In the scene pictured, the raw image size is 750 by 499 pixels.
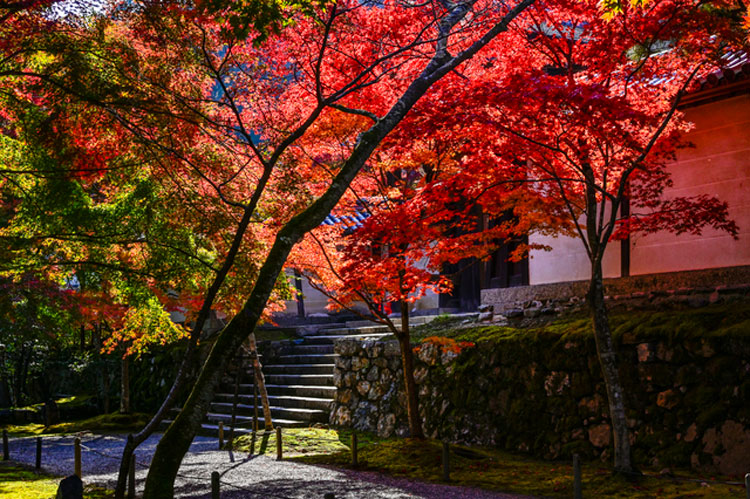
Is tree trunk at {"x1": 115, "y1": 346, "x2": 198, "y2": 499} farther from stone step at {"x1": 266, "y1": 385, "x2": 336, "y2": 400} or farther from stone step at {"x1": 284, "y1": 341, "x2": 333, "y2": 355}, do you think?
stone step at {"x1": 284, "y1": 341, "x2": 333, "y2": 355}

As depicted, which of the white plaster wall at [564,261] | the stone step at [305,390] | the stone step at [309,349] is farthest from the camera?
the stone step at [309,349]

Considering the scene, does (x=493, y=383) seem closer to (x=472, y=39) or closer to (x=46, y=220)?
(x=472, y=39)

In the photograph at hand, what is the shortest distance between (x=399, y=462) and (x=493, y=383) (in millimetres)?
2679

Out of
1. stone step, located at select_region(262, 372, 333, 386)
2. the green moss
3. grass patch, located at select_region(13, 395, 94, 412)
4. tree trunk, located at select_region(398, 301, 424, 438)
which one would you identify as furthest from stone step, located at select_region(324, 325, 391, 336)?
grass patch, located at select_region(13, 395, 94, 412)

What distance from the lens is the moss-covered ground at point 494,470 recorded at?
28.8ft

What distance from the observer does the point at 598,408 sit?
11.4m

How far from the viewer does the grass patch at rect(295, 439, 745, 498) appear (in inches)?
345

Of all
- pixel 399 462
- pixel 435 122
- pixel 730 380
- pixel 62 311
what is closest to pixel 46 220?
pixel 62 311

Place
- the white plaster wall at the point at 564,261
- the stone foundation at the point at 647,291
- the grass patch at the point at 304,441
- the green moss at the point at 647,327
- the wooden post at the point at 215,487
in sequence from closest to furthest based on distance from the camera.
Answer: the wooden post at the point at 215,487, the green moss at the point at 647,327, the stone foundation at the point at 647,291, the white plaster wall at the point at 564,261, the grass patch at the point at 304,441

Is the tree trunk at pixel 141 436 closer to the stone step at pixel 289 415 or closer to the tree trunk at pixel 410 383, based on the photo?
the tree trunk at pixel 410 383

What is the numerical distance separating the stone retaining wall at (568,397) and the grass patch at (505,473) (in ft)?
1.99

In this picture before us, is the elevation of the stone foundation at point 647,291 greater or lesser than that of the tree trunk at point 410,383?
greater

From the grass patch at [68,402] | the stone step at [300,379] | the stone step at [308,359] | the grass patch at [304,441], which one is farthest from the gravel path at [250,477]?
the grass patch at [68,402]

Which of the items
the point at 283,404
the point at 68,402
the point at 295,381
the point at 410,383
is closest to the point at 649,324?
the point at 410,383
